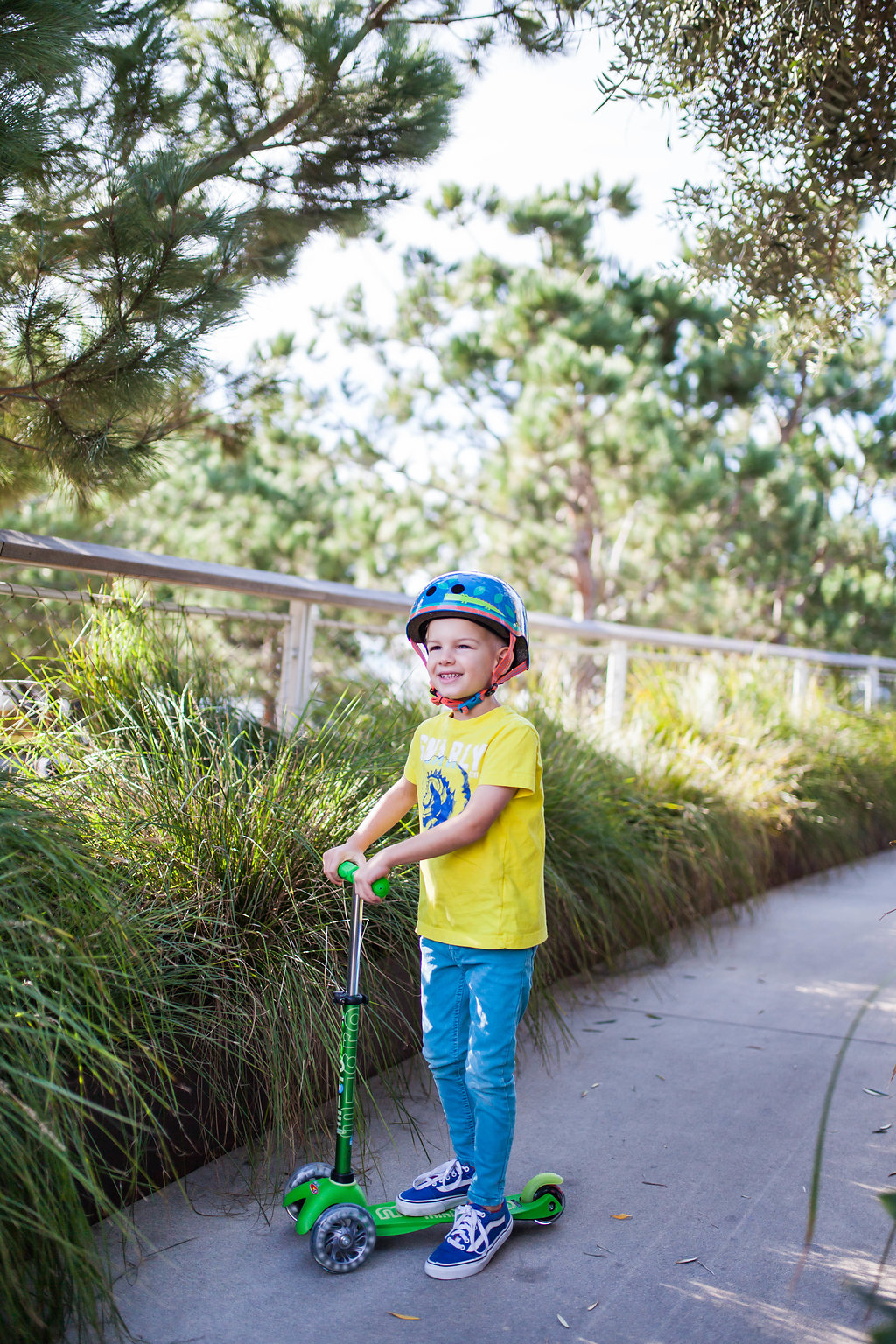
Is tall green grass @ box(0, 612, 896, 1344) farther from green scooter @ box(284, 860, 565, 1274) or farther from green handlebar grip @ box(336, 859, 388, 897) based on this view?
green handlebar grip @ box(336, 859, 388, 897)

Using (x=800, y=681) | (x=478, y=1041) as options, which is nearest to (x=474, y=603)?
(x=478, y=1041)

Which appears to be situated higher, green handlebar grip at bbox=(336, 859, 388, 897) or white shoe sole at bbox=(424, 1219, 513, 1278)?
green handlebar grip at bbox=(336, 859, 388, 897)

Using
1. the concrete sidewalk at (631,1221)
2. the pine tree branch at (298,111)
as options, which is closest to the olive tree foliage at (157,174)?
the pine tree branch at (298,111)

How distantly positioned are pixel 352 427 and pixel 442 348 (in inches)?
73.6

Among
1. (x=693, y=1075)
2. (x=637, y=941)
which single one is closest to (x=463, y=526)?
(x=637, y=941)

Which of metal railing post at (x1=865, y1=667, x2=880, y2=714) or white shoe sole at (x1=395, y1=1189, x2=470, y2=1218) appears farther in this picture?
metal railing post at (x1=865, y1=667, x2=880, y2=714)

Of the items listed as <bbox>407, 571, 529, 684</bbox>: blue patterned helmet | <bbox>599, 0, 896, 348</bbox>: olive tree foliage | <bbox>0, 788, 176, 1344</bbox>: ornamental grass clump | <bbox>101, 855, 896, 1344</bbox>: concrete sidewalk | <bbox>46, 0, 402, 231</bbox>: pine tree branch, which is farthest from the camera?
<bbox>46, 0, 402, 231</bbox>: pine tree branch

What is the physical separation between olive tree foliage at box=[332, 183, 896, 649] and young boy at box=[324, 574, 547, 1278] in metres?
11.4

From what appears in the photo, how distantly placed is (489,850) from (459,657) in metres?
0.43

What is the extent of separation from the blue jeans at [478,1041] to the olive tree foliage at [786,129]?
9.29ft

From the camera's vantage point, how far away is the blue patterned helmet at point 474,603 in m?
2.43

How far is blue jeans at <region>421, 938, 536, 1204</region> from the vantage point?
234cm

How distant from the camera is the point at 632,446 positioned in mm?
13891

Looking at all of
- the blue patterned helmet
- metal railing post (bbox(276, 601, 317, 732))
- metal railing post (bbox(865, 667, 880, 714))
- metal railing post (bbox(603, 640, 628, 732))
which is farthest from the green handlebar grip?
metal railing post (bbox(865, 667, 880, 714))
